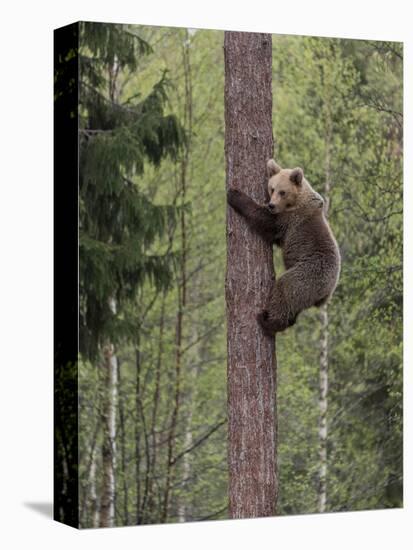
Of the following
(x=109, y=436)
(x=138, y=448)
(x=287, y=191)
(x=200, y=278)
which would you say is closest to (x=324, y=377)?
(x=200, y=278)

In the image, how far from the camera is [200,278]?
11.8m

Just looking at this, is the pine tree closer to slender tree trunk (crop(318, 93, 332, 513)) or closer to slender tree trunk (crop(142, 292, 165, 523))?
slender tree trunk (crop(142, 292, 165, 523))

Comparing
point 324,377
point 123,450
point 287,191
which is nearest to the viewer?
point 287,191

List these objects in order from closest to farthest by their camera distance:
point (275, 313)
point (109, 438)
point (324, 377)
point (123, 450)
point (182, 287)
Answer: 1. point (275, 313)
2. point (109, 438)
3. point (123, 450)
4. point (324, 377)
5. point (182, 287)

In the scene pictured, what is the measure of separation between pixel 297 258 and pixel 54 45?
2.51m

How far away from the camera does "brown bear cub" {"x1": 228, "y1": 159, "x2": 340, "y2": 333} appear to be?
300 inches

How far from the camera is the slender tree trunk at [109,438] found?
9484 mm

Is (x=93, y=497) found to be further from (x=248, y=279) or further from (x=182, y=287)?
(x=182, y=287)

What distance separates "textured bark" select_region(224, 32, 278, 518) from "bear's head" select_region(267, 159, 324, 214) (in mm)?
78

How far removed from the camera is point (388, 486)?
932 cm

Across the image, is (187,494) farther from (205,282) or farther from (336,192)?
(336,192)

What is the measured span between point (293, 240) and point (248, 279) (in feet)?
1.94

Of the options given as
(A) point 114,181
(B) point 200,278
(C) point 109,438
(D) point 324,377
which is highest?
(A) point 114,181

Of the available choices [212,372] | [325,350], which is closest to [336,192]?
[325,350]
